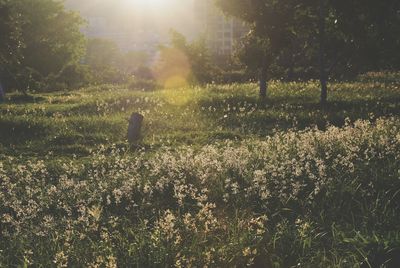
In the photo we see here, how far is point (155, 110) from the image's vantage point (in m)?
21.2

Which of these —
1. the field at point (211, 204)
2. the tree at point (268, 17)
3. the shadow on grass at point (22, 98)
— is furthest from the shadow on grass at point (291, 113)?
the shadow on grass at point (22, 98)

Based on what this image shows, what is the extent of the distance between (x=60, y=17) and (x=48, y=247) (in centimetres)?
5566

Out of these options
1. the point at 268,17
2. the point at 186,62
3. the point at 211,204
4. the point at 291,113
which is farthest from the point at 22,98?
the point at 211,204

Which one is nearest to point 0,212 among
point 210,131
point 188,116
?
point 210,131

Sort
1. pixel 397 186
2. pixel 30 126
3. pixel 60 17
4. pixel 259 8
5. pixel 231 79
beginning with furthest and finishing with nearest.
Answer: pixel 60 17, pixel 231 79, pixel 259 8, pixel 30 126, pixel 397 186

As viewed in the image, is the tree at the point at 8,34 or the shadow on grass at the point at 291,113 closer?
the shadow on grass at the point at 291,113

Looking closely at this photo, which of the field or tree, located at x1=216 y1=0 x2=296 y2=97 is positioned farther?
tree, located at x1=216 y1=0 x2=296 y2=97

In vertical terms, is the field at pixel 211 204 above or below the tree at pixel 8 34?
below

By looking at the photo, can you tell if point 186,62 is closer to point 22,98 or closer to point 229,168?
point 22,98

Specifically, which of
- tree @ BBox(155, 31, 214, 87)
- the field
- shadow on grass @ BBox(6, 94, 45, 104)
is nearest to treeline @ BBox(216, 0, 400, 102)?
the field

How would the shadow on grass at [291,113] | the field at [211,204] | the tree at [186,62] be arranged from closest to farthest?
the field at [211,204], the shadow on grass at [291,113], the tree at [186,62]

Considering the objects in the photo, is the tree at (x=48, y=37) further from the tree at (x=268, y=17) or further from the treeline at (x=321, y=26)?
the treeline at (x=321, y=26)

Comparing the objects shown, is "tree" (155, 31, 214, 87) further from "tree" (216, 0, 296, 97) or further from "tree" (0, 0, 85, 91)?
"tree" (216, 0, 296, 97)

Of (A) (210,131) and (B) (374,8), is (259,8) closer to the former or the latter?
(B) (374,8)
